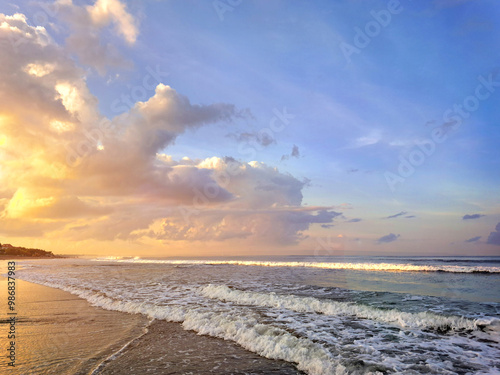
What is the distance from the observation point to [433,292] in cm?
2120

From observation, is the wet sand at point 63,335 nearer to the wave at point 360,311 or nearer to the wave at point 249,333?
the wave at point 249,333

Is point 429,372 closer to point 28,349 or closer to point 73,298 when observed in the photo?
point 28,349

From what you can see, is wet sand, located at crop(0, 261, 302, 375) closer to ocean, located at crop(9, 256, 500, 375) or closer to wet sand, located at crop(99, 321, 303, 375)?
wet sand, located at crop(99, 321, 303, 375)

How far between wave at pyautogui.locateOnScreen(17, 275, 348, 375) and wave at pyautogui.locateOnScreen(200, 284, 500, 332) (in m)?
3.50

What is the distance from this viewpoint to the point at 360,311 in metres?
15.2

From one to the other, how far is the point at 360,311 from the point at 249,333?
6.81m

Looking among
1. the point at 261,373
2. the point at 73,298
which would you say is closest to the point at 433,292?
the point at 261,373

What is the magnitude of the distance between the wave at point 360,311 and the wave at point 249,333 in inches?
138

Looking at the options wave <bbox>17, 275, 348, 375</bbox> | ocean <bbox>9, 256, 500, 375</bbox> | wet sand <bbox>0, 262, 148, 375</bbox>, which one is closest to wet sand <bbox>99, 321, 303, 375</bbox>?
ocean <bbox>9, 256, 500, 375</bbox>

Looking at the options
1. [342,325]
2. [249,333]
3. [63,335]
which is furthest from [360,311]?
[63,335]

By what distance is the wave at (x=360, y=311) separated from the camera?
12.7 meters

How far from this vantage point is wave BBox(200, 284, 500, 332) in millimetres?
12730

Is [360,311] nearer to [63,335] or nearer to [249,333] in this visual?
[249,333]

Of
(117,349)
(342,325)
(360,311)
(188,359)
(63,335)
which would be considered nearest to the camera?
(188,359)
